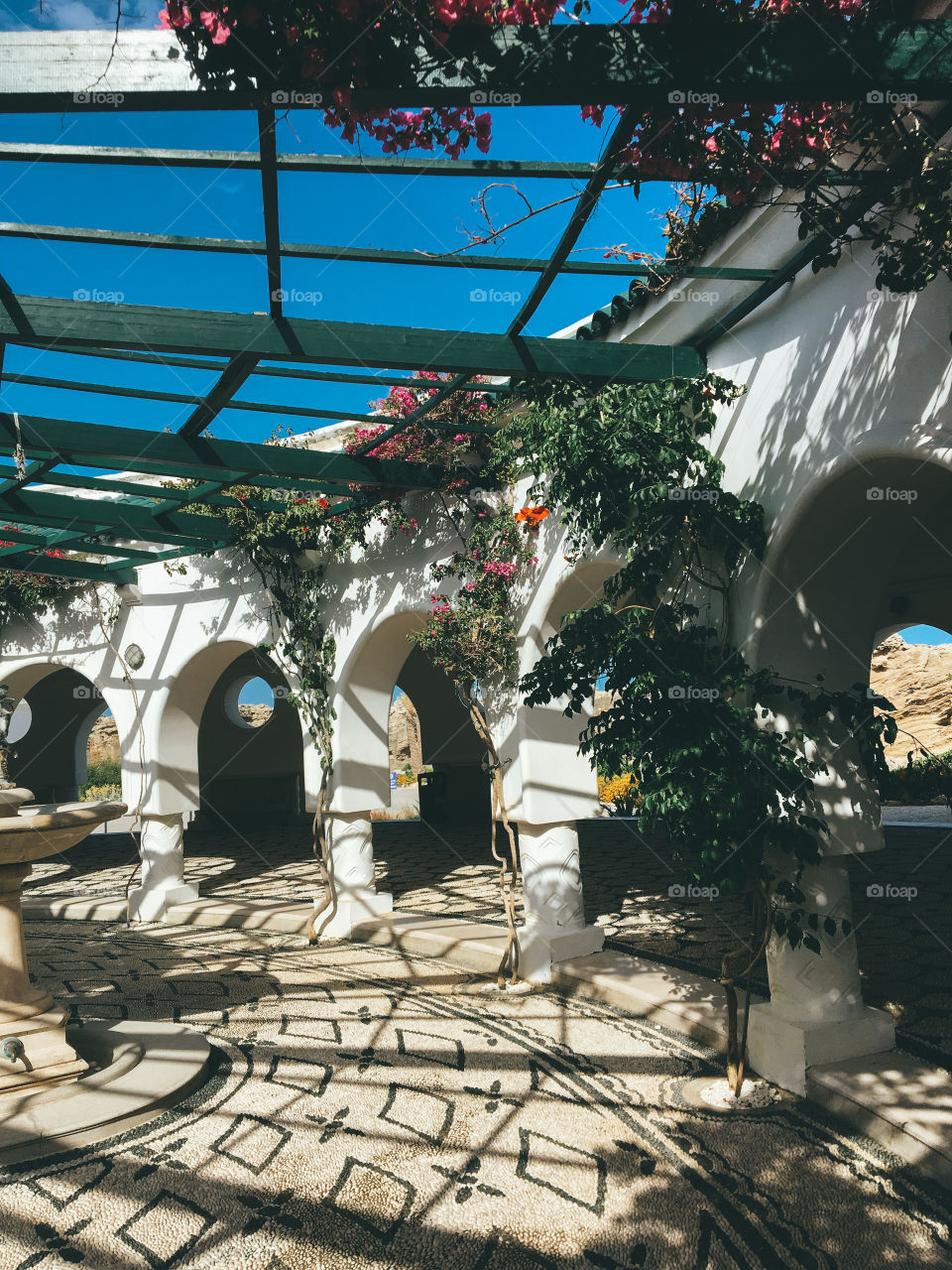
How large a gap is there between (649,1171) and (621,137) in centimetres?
383

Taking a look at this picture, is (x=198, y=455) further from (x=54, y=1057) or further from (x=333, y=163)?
(x=54, y=1057)

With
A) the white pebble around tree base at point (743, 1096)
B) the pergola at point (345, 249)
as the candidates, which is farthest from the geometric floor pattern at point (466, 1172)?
the pergola at point (345, 249)

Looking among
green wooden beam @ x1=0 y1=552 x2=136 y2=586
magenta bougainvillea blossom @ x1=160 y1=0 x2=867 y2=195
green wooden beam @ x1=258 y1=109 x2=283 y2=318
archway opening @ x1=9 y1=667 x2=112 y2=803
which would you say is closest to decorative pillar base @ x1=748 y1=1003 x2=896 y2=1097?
magenta bougainvillea blossom @ x1=160 y1=0 x2=867 y2=195

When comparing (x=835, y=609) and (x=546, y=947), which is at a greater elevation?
(x=835, y=609)

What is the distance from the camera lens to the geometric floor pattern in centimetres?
314

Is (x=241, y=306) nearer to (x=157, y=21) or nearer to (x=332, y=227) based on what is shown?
(x=332, y=227)

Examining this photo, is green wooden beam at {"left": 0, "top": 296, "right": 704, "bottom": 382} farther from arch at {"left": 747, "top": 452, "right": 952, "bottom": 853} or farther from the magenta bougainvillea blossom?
the magenta bougainvillea blossom

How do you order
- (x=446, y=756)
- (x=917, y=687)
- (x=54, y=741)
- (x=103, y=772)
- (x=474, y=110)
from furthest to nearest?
1. (x=103, y=772)
2. (x=917, y=687)
3. (x=54, y=741)
4. (x=446, y=756)
5. (x=474, y=110)

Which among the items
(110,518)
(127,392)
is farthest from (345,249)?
(110,518)

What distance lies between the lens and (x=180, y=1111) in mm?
4324

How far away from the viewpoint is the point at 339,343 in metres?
4.52

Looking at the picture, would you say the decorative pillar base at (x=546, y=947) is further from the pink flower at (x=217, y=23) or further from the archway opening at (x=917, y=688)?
the archway opening at (x=917, y=688)

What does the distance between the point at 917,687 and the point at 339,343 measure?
63.6 feet

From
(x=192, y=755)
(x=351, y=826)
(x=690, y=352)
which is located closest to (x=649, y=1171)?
(x=690, y=352)
